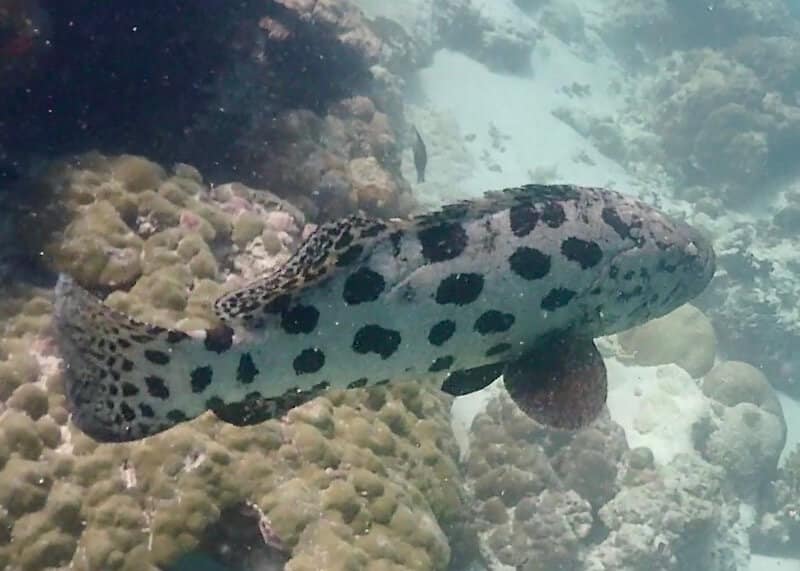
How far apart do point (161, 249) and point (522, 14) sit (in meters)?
22.6

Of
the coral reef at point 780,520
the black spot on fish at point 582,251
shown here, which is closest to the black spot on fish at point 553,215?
the black spot on fish at point 582,251

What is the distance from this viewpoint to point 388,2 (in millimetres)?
19734

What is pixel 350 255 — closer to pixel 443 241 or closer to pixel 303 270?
pixel 303 270

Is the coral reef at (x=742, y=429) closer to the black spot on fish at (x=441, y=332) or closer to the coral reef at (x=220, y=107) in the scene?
the coral reef at (x=220, y=107)

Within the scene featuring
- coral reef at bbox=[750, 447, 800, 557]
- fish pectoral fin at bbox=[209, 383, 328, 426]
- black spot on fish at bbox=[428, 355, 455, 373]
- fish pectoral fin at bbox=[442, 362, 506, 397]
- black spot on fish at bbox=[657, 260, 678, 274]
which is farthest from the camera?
coral reef at bbox=[750, 447, 800, 557]

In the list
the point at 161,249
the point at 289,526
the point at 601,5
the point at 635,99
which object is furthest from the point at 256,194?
the point at 601,5

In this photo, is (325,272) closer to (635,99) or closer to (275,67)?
(275,67)

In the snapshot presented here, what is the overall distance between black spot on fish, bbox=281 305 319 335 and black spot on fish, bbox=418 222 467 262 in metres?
0.70

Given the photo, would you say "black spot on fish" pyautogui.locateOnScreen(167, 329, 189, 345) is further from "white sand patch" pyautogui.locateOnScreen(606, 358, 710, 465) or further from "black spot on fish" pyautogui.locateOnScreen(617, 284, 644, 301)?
"white sand patch" pyautogui.locateOnScreen(606, 358, 710, 465)

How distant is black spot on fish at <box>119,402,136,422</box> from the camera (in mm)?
3406

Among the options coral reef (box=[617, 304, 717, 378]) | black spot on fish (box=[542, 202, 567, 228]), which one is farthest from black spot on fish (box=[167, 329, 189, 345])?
coral reef (box=[617, 304, 717, 378])

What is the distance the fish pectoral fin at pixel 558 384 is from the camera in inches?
170

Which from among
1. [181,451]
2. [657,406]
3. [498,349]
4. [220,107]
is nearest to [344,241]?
[498,349]

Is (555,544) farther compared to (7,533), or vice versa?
(555,544)
